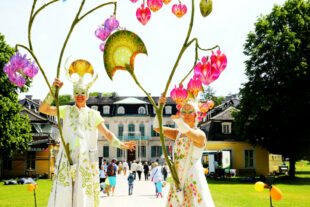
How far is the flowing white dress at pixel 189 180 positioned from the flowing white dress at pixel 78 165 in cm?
122

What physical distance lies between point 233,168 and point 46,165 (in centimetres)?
1707

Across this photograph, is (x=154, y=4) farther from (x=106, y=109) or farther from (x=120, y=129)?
(x=106, y=109)

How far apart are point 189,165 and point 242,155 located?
103 feet

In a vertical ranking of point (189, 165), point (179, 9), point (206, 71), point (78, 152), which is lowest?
point (189, 165)

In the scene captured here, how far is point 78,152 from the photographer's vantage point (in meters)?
5.53

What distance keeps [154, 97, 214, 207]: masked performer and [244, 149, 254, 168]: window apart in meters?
31.0

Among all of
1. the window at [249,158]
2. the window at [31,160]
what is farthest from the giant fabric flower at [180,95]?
the window at [249,158]

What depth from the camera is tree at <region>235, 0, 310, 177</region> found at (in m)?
25.5

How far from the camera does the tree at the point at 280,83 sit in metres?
25.5

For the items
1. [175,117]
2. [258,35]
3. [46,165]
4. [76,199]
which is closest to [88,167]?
[76,199]

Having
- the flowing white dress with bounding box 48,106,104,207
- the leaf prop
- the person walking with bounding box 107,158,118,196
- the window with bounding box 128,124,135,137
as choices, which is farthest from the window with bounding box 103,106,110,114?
the leaf prop

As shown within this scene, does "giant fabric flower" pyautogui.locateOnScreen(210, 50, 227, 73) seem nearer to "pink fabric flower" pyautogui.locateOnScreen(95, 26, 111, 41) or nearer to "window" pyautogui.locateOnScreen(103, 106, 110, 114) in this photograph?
"pink fabric flower" pyautogui.locateOnScreen(95, 26, 111, 41)

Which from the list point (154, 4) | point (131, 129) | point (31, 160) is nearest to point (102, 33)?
point (154, 4)

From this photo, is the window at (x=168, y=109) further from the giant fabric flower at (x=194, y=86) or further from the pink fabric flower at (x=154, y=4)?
the pink fabric flower at (x=154, y=4)
